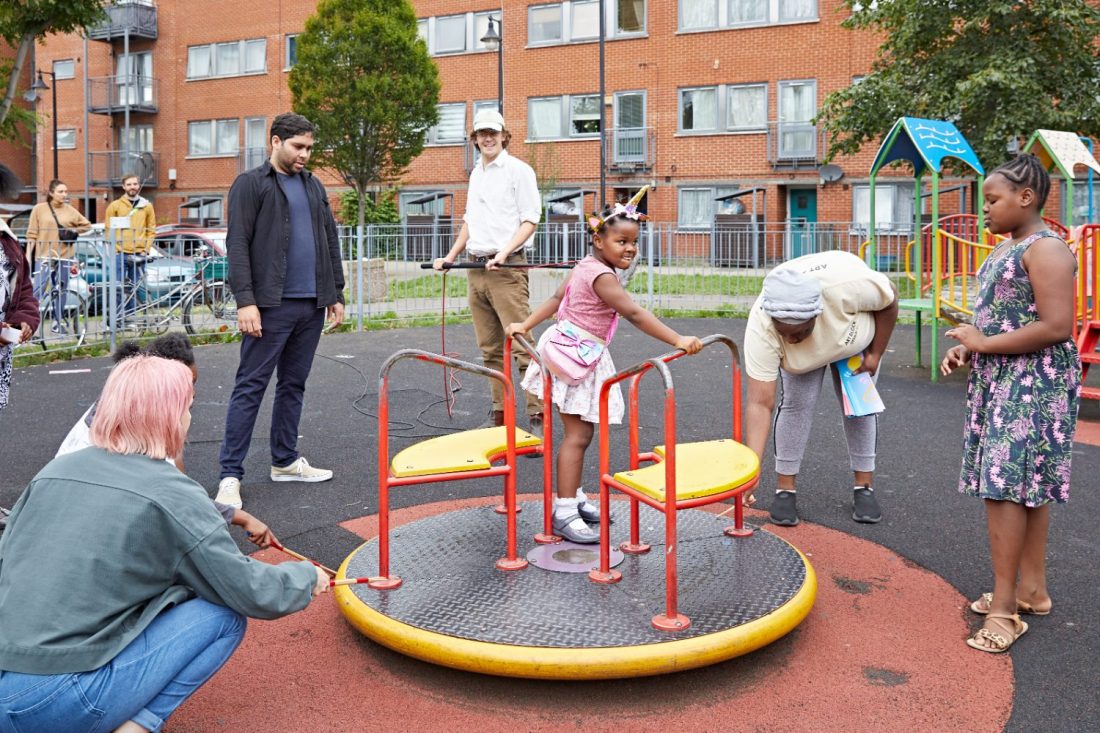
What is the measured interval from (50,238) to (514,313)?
277 inches

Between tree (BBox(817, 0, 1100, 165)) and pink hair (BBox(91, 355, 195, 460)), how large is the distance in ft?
57.8

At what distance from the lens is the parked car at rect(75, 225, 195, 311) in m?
11.3

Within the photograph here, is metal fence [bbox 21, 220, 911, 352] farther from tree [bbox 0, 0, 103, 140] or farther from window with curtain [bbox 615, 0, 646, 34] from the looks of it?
window with curtain [bbox 615, 0, 646, 34]

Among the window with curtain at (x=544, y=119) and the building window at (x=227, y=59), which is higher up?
the building window at (x=227, y=59)

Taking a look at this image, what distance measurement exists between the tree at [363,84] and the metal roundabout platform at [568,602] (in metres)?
23.1

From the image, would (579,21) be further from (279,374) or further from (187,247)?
→ (279,374)

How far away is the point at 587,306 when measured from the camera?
4.41 m

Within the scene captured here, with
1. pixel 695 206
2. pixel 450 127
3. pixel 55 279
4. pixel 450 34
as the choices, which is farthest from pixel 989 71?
pixel 450 34

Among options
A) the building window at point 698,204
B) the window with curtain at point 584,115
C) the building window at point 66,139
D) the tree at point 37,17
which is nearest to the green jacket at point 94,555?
the tree at point 37,17

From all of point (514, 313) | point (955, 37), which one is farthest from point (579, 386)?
point (955, 37)

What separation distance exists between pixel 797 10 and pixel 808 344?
25758mm

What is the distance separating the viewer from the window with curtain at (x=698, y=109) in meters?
29.6

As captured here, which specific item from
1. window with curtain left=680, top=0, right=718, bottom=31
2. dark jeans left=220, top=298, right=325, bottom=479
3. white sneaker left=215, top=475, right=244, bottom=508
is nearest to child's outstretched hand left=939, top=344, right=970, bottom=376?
dark jeans left=220, top=298, right=325, bottom=479

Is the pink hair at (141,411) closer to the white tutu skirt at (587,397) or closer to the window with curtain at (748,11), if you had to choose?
the white tutu skirt at (587,397)
